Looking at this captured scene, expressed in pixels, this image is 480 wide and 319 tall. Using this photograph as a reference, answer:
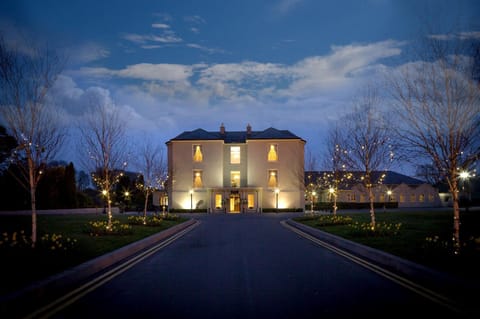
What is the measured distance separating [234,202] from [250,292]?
43.1 meters

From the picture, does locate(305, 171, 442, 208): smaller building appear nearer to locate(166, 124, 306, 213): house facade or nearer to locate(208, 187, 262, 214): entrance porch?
locate(166, 124, 306, 213): house facade

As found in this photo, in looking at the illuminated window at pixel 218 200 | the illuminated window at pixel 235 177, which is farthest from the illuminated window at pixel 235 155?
the illuminated window at pixel 218 200

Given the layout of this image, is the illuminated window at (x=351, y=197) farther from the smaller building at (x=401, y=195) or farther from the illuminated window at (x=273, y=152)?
the illuminated window at (x=273, y=152)

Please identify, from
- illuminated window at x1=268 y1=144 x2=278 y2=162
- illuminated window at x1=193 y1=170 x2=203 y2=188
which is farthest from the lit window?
illuminated window at x1=268 y1=144 x2=278 y2=162

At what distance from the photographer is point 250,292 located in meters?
7.50

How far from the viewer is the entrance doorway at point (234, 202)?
50219mm

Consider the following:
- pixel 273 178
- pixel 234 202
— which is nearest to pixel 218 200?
pixel 234 202

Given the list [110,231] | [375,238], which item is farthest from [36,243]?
[375,238]

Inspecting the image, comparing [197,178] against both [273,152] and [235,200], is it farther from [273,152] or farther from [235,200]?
[273,152]

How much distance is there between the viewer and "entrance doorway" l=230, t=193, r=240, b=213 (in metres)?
50.2

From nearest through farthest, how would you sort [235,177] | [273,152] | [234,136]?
[273,152] < [235,177] < [234,136]

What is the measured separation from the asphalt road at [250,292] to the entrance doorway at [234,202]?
38.3 meters

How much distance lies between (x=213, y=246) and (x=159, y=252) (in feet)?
8.09

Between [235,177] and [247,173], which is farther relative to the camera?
[235,177]
